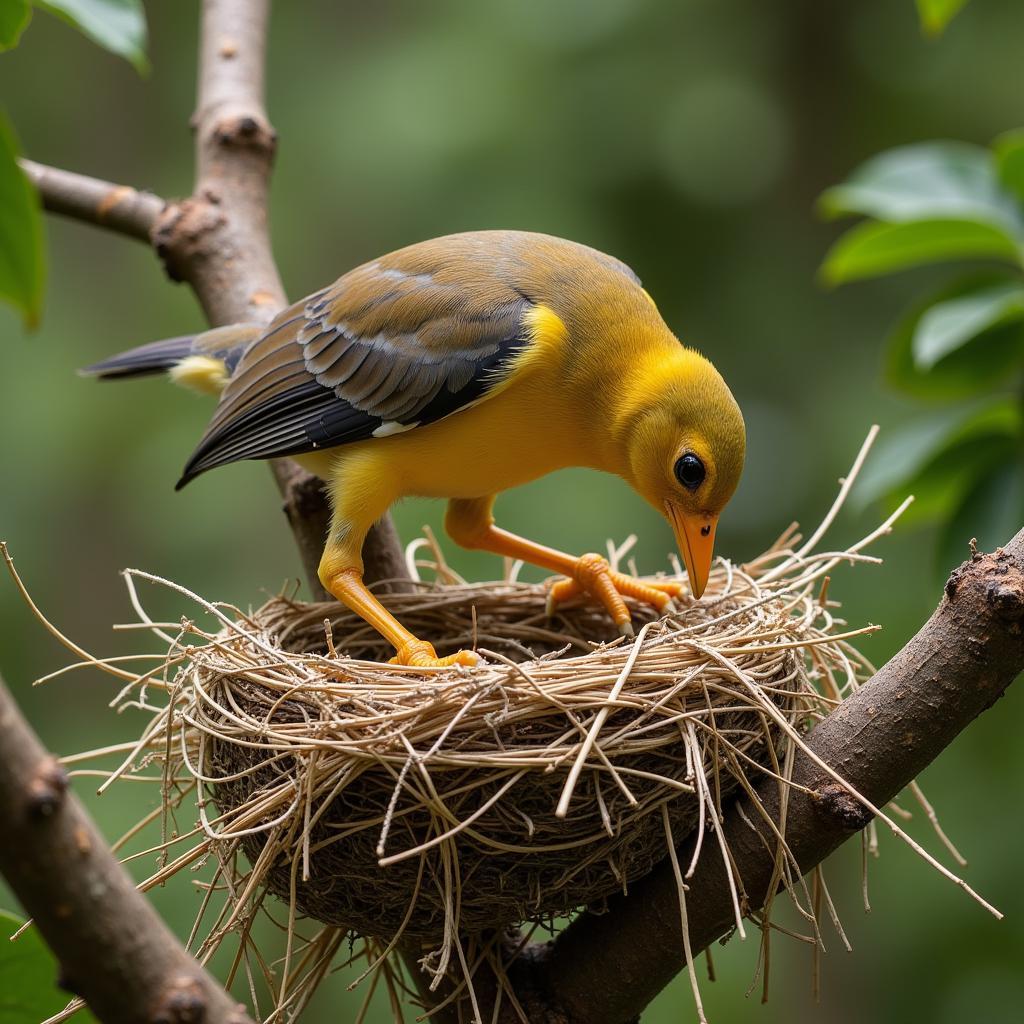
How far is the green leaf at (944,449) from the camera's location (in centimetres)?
355

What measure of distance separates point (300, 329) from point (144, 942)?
7.03 feet

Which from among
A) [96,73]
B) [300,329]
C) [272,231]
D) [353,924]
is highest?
[96,73]

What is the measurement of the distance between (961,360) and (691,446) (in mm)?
1089

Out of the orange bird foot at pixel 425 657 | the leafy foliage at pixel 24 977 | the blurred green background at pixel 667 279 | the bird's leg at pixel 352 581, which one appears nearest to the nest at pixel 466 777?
the orange bird foot at pixel 425 657

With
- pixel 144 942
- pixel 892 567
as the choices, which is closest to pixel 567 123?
pixel 892 567

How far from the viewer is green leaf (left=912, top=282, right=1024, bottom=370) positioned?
317 centimetres

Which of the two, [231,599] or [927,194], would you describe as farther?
[231,599]

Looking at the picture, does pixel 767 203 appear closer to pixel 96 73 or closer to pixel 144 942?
pixel 96 73

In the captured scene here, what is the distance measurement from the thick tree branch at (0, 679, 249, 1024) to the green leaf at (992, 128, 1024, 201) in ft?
10.4

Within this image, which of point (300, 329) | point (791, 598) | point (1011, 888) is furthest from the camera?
point (1011, 888)

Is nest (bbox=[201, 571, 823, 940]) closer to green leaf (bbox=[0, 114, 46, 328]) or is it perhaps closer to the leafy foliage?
the leafy foliage

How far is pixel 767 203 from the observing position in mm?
6703

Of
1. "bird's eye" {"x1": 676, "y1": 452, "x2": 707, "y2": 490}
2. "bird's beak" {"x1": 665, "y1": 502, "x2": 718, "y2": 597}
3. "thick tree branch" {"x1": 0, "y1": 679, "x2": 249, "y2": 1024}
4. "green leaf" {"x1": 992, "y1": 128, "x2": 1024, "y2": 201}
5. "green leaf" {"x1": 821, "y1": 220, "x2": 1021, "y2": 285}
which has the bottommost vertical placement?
"thick tree branch" {"x1": 0, "y1": 679, "x2": 249, "y2": 1024}

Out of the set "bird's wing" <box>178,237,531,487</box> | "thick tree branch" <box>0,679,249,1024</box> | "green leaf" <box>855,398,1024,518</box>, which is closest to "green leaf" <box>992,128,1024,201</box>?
"green leaf" <box>855,398,1024,518</box>
